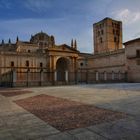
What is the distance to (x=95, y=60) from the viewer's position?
5094 cm

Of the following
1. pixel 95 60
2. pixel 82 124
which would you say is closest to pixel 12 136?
pixel 82 124

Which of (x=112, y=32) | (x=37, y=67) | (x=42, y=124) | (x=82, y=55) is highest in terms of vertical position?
(x=112, y=32)

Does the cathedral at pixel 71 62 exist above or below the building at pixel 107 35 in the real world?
below

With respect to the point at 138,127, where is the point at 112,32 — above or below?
above

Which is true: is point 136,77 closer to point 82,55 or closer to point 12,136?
point 82,55

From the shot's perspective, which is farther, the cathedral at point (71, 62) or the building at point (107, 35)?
the building at point (107, 35)

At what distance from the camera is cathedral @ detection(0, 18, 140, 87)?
96.5 ft

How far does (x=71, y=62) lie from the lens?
42.6 meters

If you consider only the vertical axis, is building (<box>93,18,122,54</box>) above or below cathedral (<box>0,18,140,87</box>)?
above

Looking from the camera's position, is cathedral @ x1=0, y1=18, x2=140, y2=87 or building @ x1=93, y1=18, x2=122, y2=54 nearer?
cathedral @ x1=0, y1=18, x2=140, y2=87

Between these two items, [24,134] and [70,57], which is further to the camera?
[70,57]

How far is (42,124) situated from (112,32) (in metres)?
64.5

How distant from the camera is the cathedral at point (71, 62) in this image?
96.5 feet

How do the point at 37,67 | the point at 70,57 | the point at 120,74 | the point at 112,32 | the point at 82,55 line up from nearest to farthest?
the point at 120,74, the point at 70,57, the point at 37,67, the point at 82,55, the point at 112,32
